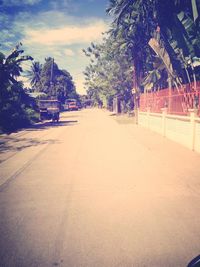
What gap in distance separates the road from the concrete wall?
5.03 ft

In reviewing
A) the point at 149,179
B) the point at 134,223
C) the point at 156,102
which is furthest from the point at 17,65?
the point at 134,223

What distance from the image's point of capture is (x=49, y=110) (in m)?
26.4

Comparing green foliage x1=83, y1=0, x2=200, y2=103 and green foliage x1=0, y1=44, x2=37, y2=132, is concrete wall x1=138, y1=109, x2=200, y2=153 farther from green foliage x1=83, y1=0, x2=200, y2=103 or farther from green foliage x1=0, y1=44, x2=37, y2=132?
green foliage x1=0, y1=44, x2=37, y2=132

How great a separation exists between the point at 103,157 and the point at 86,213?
4.19 meters

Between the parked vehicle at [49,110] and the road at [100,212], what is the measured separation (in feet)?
59.8

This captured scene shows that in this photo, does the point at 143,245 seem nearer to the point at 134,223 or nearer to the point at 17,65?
the point at 134,223

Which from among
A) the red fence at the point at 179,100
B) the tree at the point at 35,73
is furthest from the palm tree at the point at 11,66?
the tree at the point at 35,73

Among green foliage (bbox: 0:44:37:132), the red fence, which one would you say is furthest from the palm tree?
the red fence

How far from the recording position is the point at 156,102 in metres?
14.9

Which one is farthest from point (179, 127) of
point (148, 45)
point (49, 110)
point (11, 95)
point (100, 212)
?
point (49, 110)

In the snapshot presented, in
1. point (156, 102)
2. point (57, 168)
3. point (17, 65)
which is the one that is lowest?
point (57, 168)

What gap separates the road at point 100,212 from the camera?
302 centimetres

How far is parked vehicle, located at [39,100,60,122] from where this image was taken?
25781 mm

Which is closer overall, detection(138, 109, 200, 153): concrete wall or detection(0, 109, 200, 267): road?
detection(0, 109, 200, 267): road
